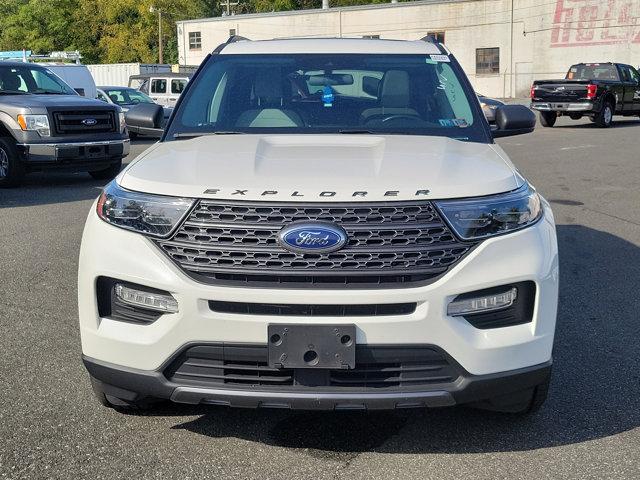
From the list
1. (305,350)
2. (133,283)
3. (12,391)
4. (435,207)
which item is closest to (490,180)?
(435,207)

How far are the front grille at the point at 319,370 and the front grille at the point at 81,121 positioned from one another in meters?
9.87

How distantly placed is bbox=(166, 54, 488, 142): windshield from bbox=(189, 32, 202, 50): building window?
6342 cm

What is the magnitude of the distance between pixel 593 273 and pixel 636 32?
1798 inches

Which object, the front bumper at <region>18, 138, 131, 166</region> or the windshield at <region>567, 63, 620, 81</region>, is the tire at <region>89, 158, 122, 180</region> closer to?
the front bumper at <region>18, 138, 131, 166</region>

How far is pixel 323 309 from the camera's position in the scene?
3.14 metres

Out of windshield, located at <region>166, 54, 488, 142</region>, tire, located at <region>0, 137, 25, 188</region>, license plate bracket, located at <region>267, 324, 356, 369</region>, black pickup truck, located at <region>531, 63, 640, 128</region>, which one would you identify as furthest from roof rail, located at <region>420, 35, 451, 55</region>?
black pickup truck, located at <region>531, 63, 640, 128</region>

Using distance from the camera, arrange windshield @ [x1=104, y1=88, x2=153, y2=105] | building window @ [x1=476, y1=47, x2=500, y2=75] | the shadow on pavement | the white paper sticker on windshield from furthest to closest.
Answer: building window @ [x1=476, y1=47, x2=500, y2=75]
windshield @ [x1=104, y1=88, x2=153, y2=105]
the white paper sticker on windshield
the shadow on pavement

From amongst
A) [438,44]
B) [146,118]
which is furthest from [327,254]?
[438,44]

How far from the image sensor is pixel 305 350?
10.3ft

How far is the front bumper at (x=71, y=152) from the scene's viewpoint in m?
12.2

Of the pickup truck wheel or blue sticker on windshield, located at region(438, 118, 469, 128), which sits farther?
the pickup truck wheel

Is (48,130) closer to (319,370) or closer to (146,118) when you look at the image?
(146,118)

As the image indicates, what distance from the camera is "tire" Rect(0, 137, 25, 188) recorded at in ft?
40.0

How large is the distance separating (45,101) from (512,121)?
911cm
